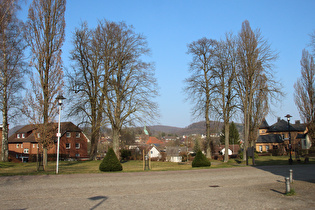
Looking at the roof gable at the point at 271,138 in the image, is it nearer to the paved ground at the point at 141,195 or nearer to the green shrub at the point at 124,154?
the green shrub at the point at 124,154

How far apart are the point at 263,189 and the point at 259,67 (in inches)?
833

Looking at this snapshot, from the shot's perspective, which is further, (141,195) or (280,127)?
(280,127)

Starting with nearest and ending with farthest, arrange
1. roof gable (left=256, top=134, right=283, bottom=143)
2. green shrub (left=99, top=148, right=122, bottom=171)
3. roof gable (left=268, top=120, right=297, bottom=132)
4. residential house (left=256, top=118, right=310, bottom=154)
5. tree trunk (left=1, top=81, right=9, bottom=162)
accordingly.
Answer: green shrub (left=99, top=148, right=122, bottom=171)
tree trunk (left=1, top=81, right=9, bottom=162)
residential house (left=256, top=118, right=310, bottom=154)
roof gable (left=256, top=134, right=283, bottom=143)
roof gable (left=268, top=120, right=297, bottom=132)

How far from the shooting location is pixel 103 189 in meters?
13.4

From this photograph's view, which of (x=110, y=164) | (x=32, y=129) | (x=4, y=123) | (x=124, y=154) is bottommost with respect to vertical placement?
(x=124, y=154)

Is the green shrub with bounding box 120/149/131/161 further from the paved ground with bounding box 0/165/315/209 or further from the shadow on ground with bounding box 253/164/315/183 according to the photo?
the paved ground with bounding box 0/165/315/209

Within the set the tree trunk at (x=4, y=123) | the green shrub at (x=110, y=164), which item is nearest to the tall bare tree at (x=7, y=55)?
the tree trunk at (x=4, y=123)

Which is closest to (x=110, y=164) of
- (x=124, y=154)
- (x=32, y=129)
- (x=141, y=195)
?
(x=141, y=195)

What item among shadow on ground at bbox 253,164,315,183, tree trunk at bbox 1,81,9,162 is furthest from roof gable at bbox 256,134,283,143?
tree trunk at bbox 1,81,9,162

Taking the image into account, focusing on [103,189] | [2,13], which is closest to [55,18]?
[2,13]

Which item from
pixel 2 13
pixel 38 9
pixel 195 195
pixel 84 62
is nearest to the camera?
pixel 195 195

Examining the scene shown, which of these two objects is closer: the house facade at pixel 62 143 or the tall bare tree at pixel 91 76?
the tall bare tree at pixel 91 76

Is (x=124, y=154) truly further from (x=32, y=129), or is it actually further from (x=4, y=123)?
(x=32, y=129)

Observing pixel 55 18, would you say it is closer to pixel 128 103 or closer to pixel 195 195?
pixel 128 103
